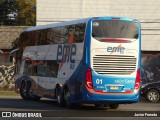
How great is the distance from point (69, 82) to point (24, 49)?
6.91 m

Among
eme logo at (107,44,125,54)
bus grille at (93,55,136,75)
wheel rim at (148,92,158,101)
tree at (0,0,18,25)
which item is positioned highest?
eme logo at (107,44,125,54)

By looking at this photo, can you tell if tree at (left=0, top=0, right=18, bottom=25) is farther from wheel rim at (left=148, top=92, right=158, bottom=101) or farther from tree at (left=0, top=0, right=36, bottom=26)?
wheel rim at (left=148, top=92, right=158, bottom=101)

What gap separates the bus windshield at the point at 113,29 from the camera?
798 inches

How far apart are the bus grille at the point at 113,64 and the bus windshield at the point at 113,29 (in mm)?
797

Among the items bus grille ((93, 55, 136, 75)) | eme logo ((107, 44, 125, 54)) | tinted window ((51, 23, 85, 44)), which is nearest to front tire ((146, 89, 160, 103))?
tinted window ((51, 23, 85, 44))

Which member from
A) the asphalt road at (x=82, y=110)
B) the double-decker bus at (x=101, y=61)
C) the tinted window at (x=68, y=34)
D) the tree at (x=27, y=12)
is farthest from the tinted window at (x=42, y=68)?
the tree at (x=27, y=12)

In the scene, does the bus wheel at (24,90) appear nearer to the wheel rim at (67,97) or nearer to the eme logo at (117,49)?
the wheel rim at (67,97)

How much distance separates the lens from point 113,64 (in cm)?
2033

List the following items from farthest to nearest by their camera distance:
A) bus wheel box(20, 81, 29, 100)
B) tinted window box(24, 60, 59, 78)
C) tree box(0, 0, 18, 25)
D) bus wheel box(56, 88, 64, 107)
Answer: tree box(0, 0, 18, 25) → bus wheel box(20, 81, 29, 100) → tinted window box(24, 60, 59, 78) → bus wheel box(56, 88, 64, 107)

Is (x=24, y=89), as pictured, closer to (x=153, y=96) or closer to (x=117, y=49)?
(x=153, y=96)

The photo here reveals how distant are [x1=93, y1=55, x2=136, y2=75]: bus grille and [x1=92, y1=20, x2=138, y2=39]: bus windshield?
80cm

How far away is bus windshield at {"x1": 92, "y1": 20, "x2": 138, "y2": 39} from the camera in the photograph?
20.3 m

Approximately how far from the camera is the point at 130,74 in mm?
20609

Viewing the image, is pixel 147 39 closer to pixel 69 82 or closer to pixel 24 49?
pixel 24 49
